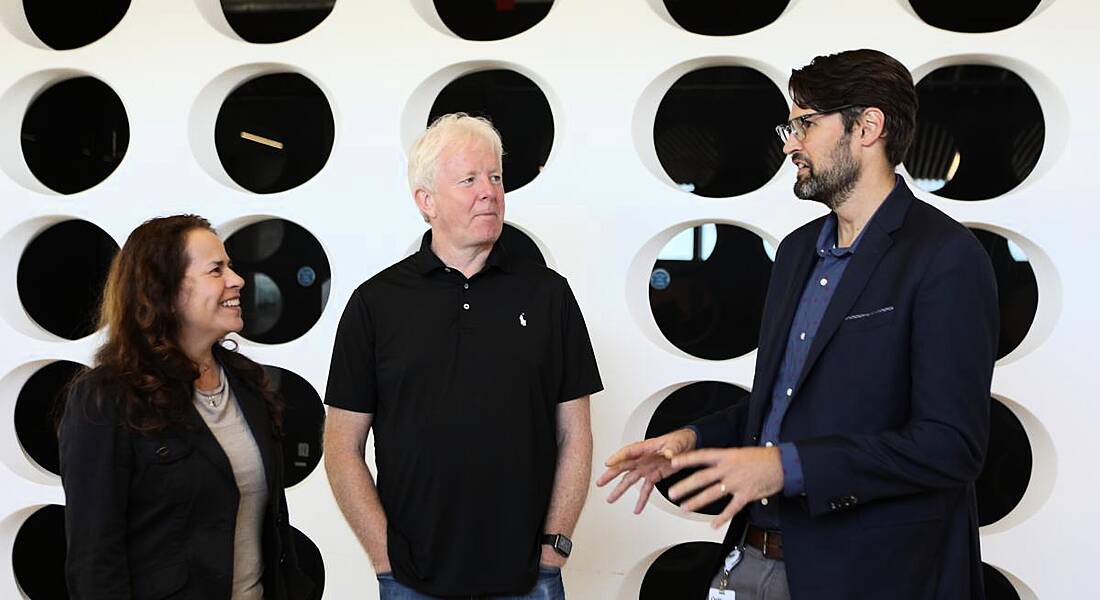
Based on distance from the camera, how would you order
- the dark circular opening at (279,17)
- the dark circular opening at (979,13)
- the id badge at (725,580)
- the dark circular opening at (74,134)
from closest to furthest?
the id badge at (725,580)
the dark circular opening at (979,13)
the dark circular opening at (74,134)
the dark circular opening at (279,17)

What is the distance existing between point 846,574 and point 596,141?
1403 millimetres

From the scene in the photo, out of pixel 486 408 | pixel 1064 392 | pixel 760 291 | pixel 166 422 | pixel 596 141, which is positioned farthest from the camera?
pixel 760 291

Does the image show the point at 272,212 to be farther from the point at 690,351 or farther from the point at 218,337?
the point at 690,351

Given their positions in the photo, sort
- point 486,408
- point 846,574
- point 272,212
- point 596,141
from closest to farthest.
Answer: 1. point 846,574
2. point 486,408
3. point 596,141
4. point 272,212

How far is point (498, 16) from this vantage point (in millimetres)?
3734

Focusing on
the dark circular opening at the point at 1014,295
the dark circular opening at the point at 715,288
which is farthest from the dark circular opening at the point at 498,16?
the dark circular opening at the point at 1014,295

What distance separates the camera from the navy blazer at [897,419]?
171 centimetres

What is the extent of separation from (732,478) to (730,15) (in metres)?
2.25

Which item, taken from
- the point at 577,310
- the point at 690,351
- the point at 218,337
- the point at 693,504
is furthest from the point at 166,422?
the point at 690,351

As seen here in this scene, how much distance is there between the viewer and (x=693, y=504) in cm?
168

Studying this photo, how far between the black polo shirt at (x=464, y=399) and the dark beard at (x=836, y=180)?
629 mm

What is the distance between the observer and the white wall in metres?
2.58

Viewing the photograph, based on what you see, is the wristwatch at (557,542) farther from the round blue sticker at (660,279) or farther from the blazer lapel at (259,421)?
the round blue sticker at (660,279)

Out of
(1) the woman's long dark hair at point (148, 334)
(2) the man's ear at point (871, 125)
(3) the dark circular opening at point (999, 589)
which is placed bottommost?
(3) the dark circular opening at point (999, 589)
